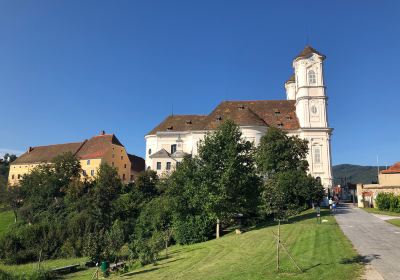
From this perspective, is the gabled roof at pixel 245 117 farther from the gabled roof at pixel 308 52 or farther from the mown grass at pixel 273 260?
the mown grass at pixel 273 260

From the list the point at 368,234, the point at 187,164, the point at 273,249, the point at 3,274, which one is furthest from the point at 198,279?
the point at 187,164

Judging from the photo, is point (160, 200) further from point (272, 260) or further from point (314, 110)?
point (314, 110)

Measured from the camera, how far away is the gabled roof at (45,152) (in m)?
83.3

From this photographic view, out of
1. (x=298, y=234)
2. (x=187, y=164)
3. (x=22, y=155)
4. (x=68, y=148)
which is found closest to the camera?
(x=298, y=234)

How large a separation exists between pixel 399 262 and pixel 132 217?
40987mm

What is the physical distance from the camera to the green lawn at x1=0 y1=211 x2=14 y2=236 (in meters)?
60.8

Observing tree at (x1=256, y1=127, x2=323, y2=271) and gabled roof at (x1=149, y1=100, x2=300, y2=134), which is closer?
tree at (x1=256, y1=127, x2=323, y2=271)

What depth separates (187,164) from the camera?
36.2 meters

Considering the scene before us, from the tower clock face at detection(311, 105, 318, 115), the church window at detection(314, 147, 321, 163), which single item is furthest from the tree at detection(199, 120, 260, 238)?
the tower clock face at detection(311, 105, 318, 115)

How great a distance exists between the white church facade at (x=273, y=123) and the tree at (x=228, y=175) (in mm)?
23905

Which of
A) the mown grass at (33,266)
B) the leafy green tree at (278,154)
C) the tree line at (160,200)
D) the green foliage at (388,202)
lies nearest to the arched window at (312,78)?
the tree line at (160,200)

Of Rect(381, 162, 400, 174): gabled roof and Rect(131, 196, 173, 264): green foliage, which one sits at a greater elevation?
Rect(381, 162, 400, 174): gabled roof

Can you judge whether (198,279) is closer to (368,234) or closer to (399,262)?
(399,262)

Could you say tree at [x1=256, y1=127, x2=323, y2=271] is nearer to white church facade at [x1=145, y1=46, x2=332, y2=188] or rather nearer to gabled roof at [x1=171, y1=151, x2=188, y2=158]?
white church facade at [x1=145, y1=46, x2=332, y2=188]
